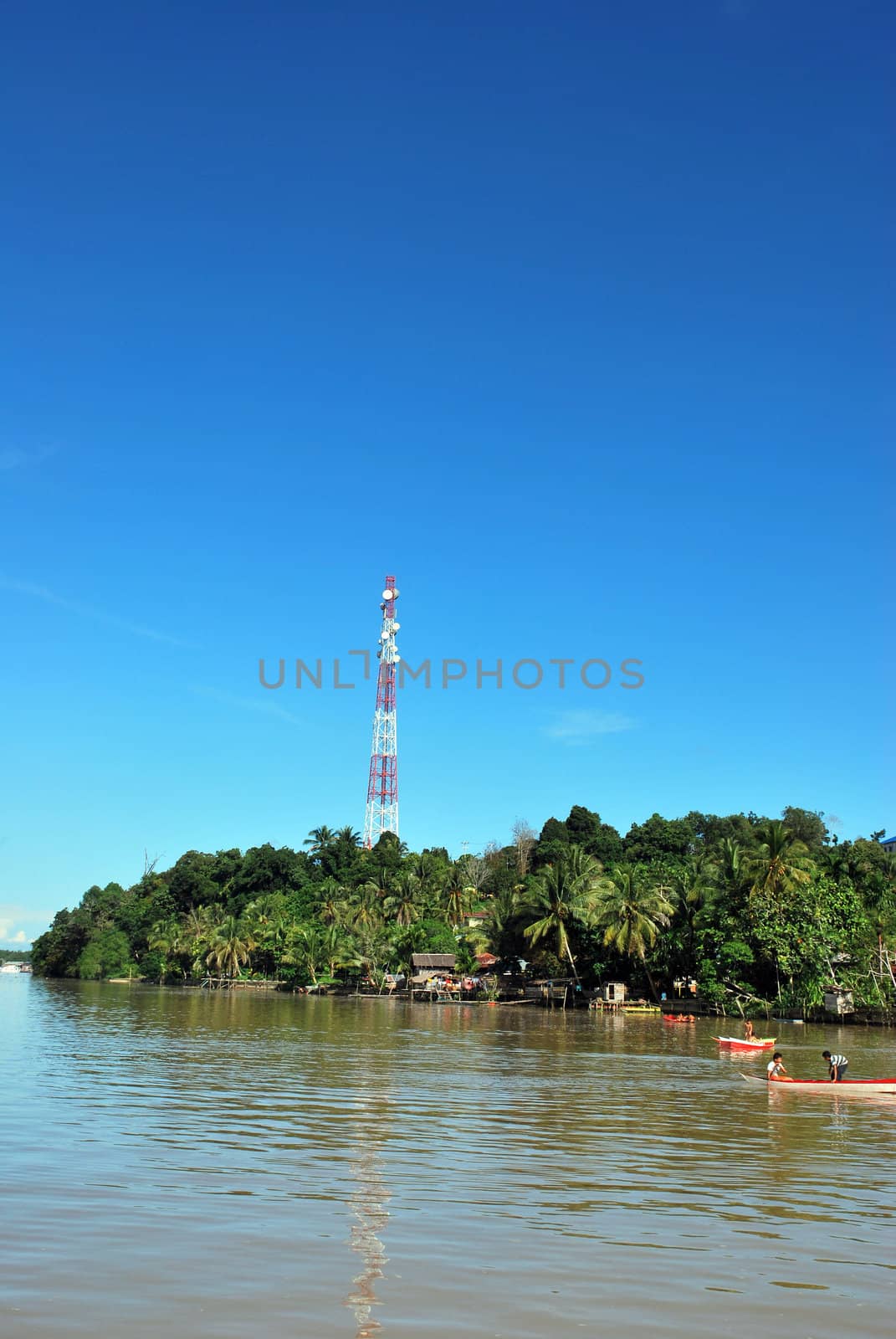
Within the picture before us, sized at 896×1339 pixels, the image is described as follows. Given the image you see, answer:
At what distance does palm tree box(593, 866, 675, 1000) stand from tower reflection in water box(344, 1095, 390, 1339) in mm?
40504

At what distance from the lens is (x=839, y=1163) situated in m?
14.4

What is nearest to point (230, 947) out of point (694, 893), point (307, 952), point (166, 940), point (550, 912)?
point (166, 940)

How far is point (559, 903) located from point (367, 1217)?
52160 mm

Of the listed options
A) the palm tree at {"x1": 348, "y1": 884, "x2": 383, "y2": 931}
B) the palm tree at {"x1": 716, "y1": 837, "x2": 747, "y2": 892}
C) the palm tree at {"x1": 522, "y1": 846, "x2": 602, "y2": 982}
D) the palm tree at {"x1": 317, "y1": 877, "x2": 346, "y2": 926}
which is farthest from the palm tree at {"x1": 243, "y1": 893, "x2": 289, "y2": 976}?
the palm tree at {"x1": 716, "y1": 837, "x2": 747, "y2": 892}

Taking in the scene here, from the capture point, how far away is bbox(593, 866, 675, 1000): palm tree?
55531 mm

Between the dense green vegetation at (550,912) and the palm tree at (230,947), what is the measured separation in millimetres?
163

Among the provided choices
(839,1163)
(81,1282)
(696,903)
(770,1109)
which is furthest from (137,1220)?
(696,903)

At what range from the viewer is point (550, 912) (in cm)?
6141

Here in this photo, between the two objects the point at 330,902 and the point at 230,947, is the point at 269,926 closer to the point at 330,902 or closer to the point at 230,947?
the point at 230,947

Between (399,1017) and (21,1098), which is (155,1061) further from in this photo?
(399,1017)

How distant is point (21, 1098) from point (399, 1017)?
33478 mm

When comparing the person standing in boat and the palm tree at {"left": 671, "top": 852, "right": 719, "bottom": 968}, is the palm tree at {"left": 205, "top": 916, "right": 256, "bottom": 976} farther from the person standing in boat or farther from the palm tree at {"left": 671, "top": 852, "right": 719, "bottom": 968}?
the person standing in boat

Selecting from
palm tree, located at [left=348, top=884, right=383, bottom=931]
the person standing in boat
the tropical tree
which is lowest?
the tropical tree

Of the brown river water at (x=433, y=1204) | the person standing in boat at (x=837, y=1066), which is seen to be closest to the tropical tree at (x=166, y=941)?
the brown river water at (x=433, y=1204)
